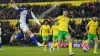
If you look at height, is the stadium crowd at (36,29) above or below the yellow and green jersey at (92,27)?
below

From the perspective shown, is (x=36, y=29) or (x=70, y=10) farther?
(x=70, y=10)

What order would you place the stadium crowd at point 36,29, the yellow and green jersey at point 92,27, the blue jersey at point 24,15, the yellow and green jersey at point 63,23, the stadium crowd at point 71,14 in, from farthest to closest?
the stadium crowd at point 71,14 < the stadium crowd at point 36,29 < the yellow and green jersey at point 92,27 < the yellow and green jersey at point 63,23 < the blue jersey at point 24,15

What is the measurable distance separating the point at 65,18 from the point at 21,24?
252cm

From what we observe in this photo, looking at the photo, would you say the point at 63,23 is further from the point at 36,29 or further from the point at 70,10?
the point at 70,10

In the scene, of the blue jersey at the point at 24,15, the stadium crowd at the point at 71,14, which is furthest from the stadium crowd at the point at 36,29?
the blue jersey at the point at 24,15

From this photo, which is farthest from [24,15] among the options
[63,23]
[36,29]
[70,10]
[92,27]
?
[70,10]

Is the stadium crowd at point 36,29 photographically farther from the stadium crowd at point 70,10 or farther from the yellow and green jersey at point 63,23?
the yellow and green jersey at point 63,23

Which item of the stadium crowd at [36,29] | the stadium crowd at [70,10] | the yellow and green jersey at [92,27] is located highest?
the stadium crowd at [70,10]

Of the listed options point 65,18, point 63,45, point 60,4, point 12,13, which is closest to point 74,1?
point 60,4

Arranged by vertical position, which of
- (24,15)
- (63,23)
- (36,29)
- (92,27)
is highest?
(24,15)

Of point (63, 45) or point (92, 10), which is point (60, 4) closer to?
point (92, 10)

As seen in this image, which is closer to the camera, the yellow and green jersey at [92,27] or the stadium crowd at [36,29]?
the yellow and green jersey at [92,27]

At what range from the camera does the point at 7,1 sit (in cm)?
5291

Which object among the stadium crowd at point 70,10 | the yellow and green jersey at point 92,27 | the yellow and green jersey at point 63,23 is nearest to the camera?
the yellow and green jersey at point 63,23
